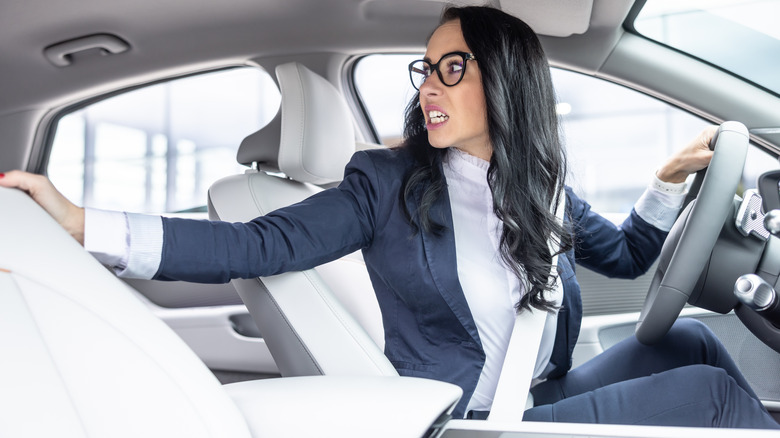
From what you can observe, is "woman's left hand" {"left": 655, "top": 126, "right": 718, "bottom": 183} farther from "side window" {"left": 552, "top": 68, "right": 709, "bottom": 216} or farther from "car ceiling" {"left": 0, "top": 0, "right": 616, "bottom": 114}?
"car ceiling" {"left": 0, "top": 0, "right": 616, "bottom": 114}

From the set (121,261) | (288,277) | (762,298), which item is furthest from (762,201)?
(121,261)

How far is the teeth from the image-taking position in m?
1.30

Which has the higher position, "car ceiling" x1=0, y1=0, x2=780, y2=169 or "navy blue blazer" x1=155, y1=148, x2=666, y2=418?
"car ceiling" x1=0, y1=0, x2=780, y2=169

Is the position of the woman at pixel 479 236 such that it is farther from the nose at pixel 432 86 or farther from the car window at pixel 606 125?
the car window at pixel 606 125

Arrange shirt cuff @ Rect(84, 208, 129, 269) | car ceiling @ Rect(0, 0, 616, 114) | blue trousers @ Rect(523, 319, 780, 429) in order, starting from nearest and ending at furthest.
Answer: shirt cuff @ Rect(84, 208, 129, 269) < blue trousers @ Rect(523, 319, 780, 429) < car ceiling @ Rect(0, 0, 616, 114)

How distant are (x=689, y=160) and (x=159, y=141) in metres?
2.73

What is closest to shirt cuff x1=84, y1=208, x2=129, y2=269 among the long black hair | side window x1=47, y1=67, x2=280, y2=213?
the long black hair

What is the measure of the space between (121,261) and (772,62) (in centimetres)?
157

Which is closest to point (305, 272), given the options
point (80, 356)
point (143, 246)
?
point (143, 246)

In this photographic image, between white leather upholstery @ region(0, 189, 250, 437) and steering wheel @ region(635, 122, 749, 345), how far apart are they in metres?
0.73

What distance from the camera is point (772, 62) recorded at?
1695 millimetres

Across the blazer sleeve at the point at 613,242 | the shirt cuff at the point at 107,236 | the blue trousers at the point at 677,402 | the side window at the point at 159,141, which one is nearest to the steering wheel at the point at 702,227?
the blue trousers at the point at 677,402

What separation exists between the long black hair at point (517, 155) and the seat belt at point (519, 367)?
3 cm

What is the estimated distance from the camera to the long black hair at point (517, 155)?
49.4 inches
